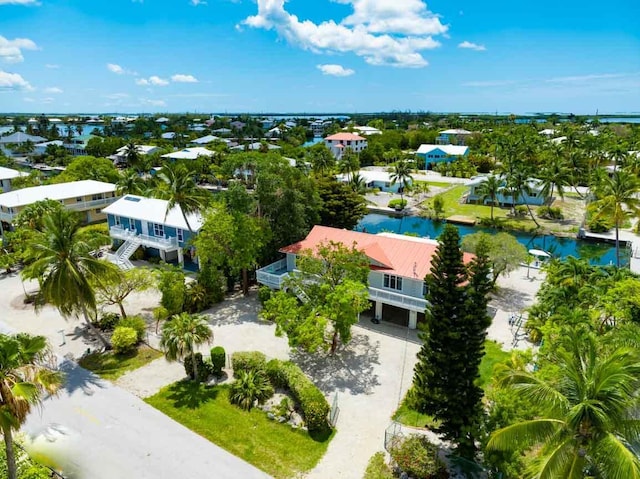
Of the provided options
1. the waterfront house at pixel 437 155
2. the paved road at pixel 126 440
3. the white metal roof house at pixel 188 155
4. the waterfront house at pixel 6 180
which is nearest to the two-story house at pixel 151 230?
the paved road at pixel 126 440

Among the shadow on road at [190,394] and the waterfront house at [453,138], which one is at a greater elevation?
the waterfront house at [453,138]

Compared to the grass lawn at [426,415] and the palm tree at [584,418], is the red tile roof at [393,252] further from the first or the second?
the palm tree at [584,418]

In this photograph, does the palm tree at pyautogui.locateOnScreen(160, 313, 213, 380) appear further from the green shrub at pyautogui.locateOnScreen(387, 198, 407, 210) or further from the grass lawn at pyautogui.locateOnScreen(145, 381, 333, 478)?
the green shrub at pyautogui.locateOnScreen(387, 198, 407, 210)

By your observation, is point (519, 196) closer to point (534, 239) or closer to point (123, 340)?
point (534, 239)

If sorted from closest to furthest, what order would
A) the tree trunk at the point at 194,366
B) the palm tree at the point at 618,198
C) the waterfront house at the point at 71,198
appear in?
the tree trunk at the point at 194,366 < the palm tree at the point at 618,198 < the waterfront house at the point at 71,198

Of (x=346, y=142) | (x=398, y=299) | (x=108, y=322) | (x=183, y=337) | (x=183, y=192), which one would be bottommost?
(x=108, y=322)

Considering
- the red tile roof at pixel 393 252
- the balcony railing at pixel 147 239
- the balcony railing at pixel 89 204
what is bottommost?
the balcony railing at pixel 147 239

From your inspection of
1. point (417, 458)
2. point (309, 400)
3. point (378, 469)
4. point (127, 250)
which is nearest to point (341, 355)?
point (309, 400)
